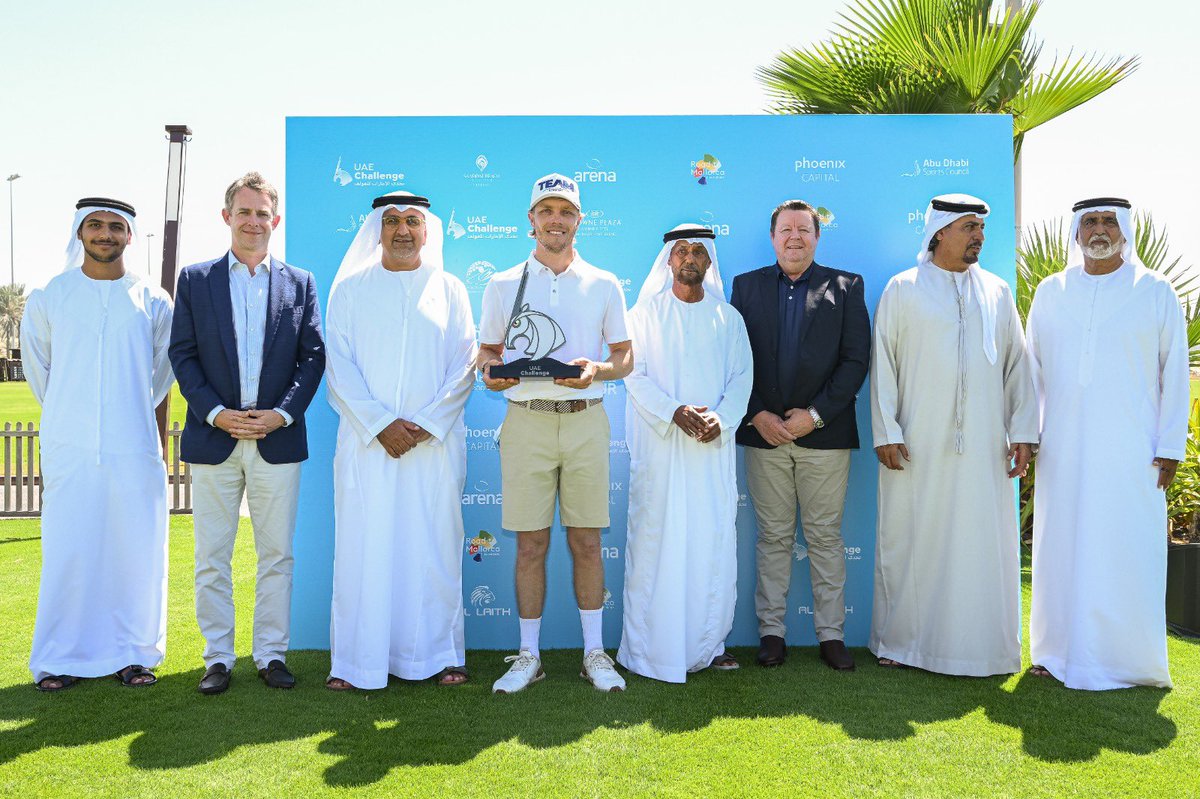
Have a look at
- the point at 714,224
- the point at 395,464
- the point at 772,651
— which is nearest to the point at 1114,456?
the point at 772,651

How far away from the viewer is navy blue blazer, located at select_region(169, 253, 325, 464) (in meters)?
3.81

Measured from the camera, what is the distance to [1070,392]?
4.01 m

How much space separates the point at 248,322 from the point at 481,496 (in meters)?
1.45

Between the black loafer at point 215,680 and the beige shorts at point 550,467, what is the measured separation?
128cm

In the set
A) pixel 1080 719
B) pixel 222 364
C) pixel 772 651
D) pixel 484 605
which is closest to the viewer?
pixel 1080 719

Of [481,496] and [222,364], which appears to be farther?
[481,496]

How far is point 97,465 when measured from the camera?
393 centimetres

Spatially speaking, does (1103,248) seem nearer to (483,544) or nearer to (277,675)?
(483,544)

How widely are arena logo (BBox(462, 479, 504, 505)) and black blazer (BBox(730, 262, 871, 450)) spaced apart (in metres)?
1.27

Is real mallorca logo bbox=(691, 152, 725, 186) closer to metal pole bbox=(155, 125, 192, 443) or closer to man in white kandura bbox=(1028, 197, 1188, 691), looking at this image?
man in white kandura bbox=(1028, 197, 1188, 691)

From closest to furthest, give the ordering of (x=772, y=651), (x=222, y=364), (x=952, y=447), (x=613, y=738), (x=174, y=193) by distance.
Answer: (x=613, y=738) < (x=222, y=364) < (x=952, y=447) < (x=772, y=651) < (x=174, y=193)

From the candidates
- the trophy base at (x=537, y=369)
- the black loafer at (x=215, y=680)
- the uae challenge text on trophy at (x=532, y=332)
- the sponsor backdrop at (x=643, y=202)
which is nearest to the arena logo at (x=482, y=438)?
the sponsor backdrop at (x=643, y=202)

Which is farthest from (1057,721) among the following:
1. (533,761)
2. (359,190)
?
(359,190)

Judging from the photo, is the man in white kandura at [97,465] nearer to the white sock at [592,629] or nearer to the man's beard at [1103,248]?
the white sock at [592,629]
